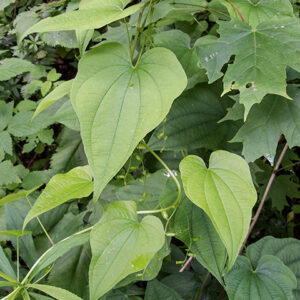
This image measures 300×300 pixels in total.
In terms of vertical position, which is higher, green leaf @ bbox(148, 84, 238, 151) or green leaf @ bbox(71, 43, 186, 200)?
green leaf @ bbox(71, 43, 186, 200)

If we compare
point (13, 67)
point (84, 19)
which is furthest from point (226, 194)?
point (13, 67)

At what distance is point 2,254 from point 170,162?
22.6 inches

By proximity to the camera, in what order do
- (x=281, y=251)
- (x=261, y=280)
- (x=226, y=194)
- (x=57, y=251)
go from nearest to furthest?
(x=226, y=194)
(x=57, y=251)
(x=261, y=280)
(x=281, y=251)

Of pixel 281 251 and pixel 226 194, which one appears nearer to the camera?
pixel 226 194

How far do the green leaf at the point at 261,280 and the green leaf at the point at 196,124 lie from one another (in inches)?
13.4

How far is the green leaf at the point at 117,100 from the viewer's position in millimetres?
575

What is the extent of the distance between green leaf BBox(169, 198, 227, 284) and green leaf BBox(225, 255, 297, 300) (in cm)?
12

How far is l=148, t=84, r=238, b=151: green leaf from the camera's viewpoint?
0.95 m

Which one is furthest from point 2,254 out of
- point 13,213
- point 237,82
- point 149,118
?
point 237,82

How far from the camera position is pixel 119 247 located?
0.63 metres

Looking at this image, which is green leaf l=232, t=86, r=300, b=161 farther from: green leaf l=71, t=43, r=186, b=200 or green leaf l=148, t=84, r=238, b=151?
green leaf l=71, t=43, r=186, b=200

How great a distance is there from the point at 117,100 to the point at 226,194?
269 millimetres

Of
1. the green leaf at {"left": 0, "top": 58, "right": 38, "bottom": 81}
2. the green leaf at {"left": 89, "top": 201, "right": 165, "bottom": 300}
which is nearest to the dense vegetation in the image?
the green leaf at {"left": 89, "top": 201, "right": 165, "bottom": 300}

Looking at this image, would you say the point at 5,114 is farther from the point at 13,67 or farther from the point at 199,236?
the point at 199,236
